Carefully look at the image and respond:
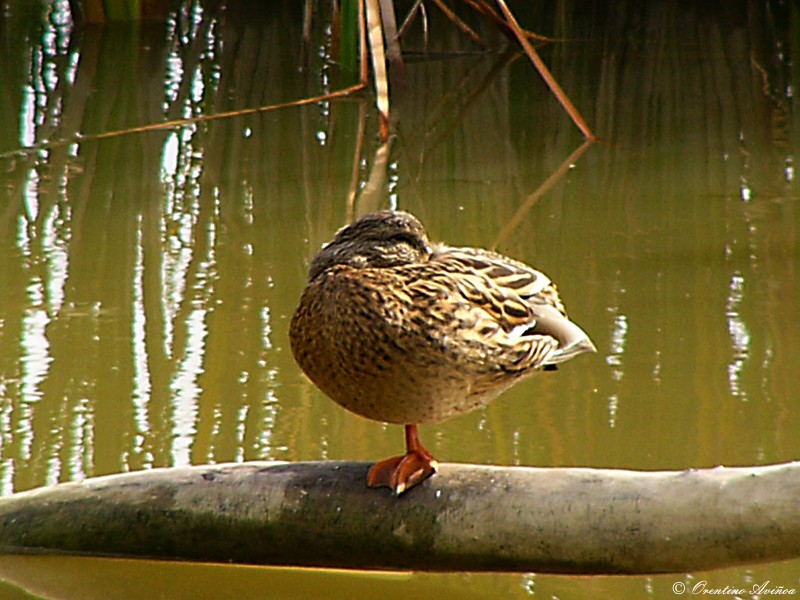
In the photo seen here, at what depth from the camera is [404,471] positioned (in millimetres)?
2686

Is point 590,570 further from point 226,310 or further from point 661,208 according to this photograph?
point 661,208

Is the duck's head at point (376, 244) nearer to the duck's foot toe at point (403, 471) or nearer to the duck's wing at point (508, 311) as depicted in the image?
the duck's wing at point (508, 311)

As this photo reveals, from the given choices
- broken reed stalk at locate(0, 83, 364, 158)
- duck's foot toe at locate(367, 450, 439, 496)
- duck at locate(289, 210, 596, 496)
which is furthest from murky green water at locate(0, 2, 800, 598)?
duck at locate(289, 210, 596, 496)

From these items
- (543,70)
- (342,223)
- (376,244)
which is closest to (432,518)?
(376,244)

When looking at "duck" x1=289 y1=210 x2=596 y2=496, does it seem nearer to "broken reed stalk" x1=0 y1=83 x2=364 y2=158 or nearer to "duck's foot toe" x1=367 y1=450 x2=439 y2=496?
"duck's foot toe" x1=367 y1=450 x2=439 y2=496

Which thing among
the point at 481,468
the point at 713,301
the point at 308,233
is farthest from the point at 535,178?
the point at 481,468

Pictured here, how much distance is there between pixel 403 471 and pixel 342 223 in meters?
2.42

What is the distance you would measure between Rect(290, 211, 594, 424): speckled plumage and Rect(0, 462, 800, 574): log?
19cm

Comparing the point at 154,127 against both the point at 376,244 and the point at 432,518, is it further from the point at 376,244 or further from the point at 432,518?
the point at 432,518

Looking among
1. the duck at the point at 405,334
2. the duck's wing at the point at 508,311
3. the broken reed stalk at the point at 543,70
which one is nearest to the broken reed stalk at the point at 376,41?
the broken reed stalk at the point at 543,70

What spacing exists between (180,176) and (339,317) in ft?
10.5

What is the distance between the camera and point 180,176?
5.62 metres

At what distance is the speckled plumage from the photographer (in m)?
2.53

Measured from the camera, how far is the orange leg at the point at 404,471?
8.79 ft
